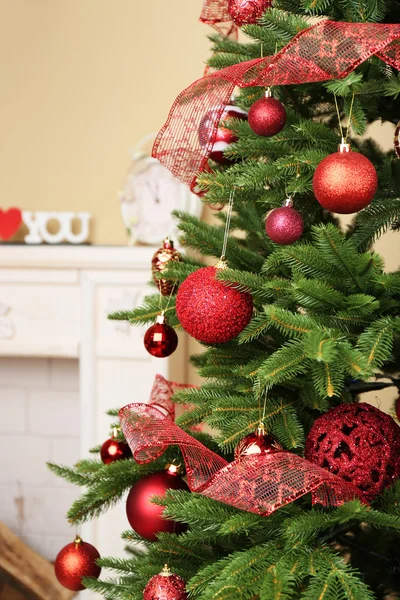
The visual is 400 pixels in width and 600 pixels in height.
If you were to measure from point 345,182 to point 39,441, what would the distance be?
1.67 metres

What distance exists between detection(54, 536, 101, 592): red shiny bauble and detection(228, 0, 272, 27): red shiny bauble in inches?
26.7

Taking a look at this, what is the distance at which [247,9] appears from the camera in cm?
80

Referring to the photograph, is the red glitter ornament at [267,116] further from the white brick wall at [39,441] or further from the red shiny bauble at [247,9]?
the white brick wall at [39,441]

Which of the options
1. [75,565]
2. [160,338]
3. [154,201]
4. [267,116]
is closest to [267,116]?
[267,116]

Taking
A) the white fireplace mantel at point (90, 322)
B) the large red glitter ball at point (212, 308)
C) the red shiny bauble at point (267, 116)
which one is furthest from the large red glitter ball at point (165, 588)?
the white fireplace mantel at point (90, 322)

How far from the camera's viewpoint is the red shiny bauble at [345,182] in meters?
0.58

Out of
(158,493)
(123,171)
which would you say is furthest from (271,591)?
(123,171)

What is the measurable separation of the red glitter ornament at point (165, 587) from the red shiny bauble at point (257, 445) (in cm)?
14

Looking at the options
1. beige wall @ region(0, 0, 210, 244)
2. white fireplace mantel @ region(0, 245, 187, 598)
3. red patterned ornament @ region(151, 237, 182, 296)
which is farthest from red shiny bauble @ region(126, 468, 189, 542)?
beige wall @ region(0, 0, 210, 244)

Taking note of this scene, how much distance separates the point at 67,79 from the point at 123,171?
0.30m

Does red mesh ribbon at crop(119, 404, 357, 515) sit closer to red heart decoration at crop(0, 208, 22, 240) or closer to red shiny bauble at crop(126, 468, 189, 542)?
red shiny bauble at crop(126, 468, 189, 542)

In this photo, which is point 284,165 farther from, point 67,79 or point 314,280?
point 67,79

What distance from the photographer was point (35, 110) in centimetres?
192

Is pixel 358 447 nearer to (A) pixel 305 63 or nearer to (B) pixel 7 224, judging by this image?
(A) pixel 305 63
